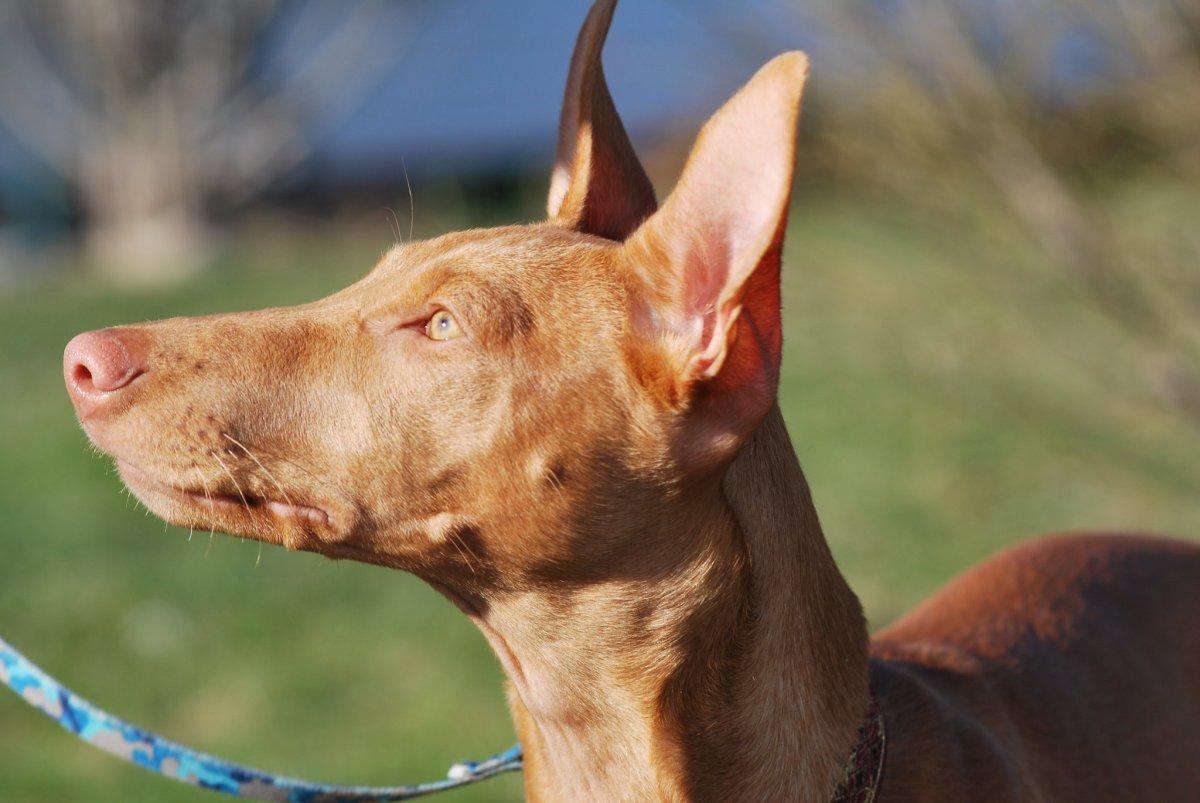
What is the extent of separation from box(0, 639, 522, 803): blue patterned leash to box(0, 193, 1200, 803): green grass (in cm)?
200

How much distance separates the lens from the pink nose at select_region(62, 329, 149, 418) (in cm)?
246

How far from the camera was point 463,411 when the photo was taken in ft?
8.32

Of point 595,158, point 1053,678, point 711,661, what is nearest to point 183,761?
point 711,661

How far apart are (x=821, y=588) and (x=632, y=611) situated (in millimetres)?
394

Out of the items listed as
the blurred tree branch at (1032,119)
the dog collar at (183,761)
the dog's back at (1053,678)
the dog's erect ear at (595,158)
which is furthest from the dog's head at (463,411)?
the blurred tree branch at (1032,119)

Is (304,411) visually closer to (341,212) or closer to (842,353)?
(842,353)

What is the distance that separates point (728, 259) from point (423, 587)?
15.8ft

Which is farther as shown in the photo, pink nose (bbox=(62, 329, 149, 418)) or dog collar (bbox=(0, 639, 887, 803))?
dog collar (bbox=(0, 639, 887, 803))

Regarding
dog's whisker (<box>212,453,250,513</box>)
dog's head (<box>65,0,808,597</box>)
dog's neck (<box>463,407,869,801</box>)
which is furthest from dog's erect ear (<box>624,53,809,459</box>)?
dog's whisker (<box>212,453,250,513</box>)

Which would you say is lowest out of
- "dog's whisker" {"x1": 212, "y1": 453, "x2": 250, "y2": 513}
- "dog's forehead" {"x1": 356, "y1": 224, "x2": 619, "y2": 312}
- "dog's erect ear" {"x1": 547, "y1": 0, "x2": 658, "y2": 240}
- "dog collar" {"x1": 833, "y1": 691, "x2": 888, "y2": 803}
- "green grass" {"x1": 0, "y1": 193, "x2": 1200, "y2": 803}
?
"green grass" {"x1": 0, "y1": 193, "x2": 1200, "y2": 803}

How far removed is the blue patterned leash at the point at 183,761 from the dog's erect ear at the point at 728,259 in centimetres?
100

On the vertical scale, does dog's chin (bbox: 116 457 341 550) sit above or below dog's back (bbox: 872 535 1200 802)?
above

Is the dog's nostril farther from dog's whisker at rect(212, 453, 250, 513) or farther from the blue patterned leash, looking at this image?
the blue patterned leash

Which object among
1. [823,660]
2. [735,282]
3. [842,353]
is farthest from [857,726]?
[842,353]
